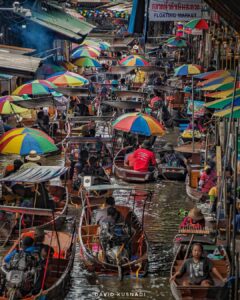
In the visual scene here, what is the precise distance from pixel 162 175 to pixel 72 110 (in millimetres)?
9455

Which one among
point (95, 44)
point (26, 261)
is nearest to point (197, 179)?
point (26, 261)

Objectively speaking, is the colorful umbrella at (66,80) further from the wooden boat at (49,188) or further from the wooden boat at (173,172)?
the wooden boat at (49,188)

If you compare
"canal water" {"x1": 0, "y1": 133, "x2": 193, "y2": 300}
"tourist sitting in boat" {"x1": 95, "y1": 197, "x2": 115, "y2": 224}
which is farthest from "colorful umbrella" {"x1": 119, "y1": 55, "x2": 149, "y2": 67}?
"tourist sitting in boat" {"x1": 95, "y1": 197, "x2": 115, "y2": 224}

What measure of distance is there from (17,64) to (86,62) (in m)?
17.4

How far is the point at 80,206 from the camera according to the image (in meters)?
20.7

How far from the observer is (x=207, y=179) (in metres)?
20.4

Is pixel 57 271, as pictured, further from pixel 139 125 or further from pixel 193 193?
pixel 139 125

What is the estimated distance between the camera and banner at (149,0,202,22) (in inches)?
874

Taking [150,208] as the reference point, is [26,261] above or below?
above

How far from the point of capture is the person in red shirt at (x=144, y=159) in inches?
917

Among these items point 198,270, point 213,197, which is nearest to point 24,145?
point 213,197

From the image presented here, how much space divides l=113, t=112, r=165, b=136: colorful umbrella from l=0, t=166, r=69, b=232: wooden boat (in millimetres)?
3252

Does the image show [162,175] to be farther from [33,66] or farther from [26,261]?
[26,261]

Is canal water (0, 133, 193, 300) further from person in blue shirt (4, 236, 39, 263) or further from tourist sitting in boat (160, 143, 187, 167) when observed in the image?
tourist sitting in boat (160, 143, 187, 167)
